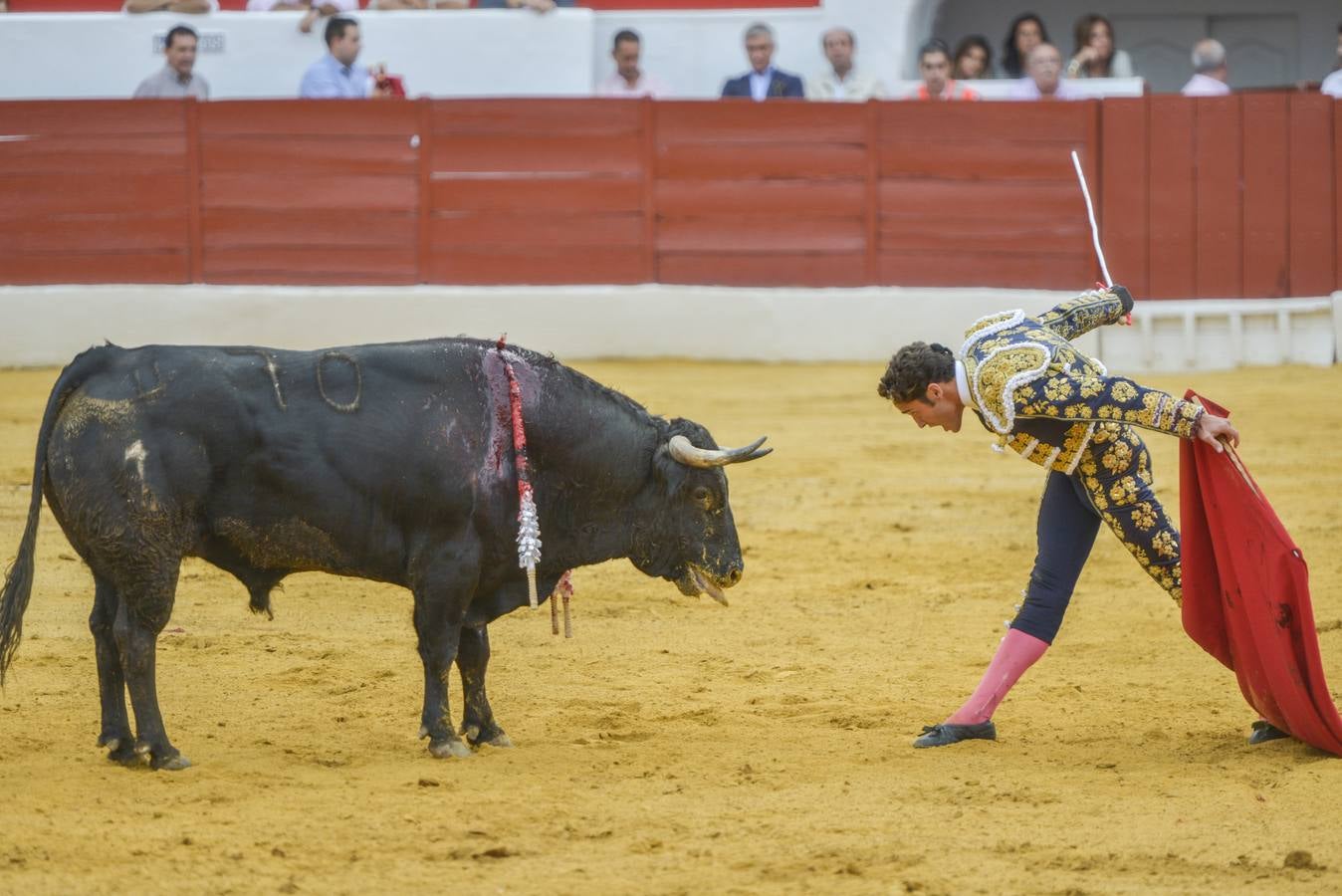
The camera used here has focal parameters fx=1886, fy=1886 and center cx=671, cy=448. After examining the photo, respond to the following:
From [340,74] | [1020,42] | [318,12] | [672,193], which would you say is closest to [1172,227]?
[1020,42]

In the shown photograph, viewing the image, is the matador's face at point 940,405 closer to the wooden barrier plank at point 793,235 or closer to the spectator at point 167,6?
the wooden barrier plank at point 793,235

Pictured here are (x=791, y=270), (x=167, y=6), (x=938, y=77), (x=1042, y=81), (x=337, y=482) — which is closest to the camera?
(x=337, y=482)

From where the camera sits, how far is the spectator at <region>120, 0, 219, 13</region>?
1130 cm

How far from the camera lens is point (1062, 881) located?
3.38m

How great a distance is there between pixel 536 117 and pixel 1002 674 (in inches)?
270

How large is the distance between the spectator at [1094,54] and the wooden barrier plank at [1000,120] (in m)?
0.55

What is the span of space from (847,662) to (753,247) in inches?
220

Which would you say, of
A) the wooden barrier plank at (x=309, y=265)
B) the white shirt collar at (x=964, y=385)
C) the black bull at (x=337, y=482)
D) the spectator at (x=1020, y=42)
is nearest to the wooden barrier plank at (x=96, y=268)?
the wooden barrier plank at (x=309, y=265)

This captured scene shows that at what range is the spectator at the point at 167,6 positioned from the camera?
11297 millimetres

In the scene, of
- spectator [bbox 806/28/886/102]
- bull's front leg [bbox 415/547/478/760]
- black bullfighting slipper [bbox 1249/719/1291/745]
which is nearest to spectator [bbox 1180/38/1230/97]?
spectator [bbox 806/28/886/102]

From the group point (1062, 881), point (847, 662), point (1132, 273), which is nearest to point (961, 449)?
point (1132, 273)

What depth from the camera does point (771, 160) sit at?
1062 centimetres

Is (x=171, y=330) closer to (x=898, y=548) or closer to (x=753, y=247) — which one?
(x=753, y=247)

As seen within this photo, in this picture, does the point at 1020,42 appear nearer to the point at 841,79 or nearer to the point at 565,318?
the point at 841,79
